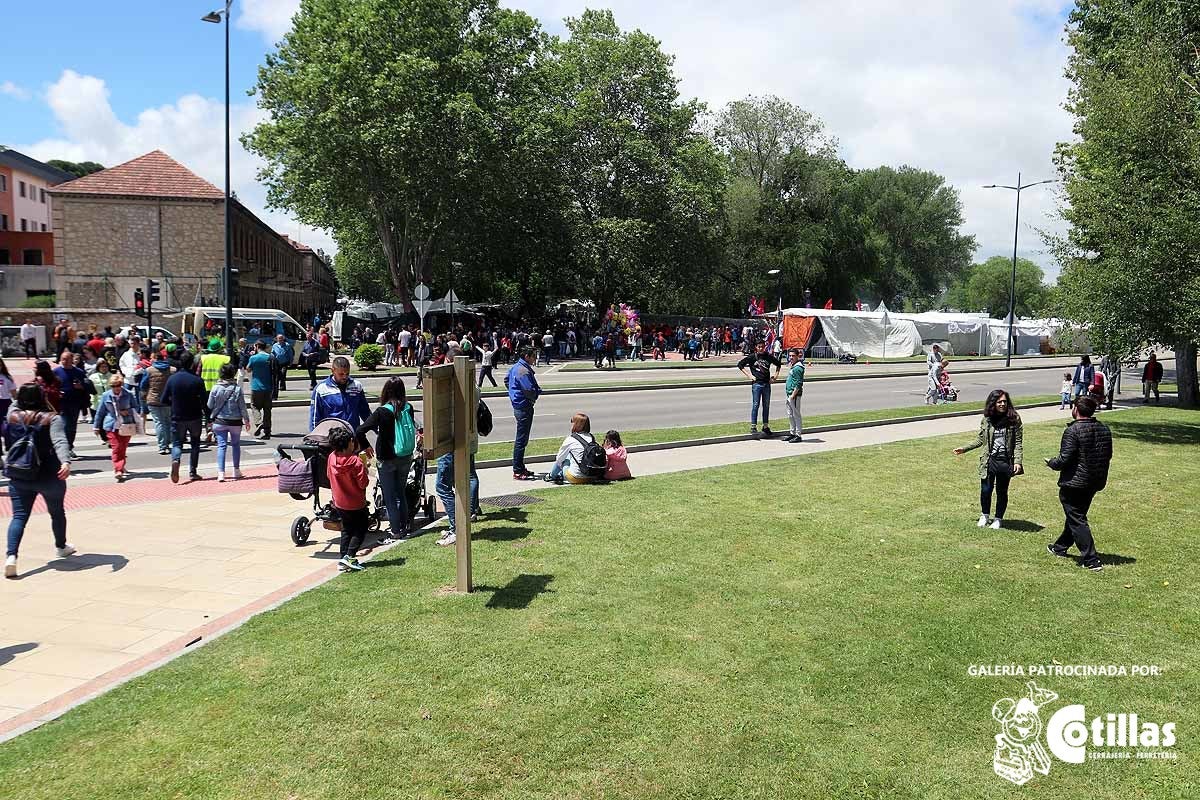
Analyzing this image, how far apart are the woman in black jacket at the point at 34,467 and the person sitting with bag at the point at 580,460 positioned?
19.6 ft

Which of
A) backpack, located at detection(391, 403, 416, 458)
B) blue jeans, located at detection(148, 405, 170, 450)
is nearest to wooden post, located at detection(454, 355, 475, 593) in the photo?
backpack, located at detection(391, 403, 416, 458)

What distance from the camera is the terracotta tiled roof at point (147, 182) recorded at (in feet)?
140

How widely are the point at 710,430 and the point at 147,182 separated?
38.7 meters

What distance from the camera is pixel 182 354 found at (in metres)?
12.1

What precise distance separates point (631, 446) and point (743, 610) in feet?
28.1

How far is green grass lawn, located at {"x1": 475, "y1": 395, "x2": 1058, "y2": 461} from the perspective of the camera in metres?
14.4

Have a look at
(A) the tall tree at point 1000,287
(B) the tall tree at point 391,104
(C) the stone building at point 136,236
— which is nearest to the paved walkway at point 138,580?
(B) the tall tree at point 391,104

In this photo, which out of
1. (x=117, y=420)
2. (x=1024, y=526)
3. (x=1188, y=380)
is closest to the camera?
(x=1024, y=526)

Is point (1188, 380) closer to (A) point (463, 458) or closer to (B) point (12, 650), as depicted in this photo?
(A) point (463, 458)

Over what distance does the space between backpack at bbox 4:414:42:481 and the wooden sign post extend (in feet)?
12.9

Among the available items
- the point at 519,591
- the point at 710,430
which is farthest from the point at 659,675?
the point at 710,430

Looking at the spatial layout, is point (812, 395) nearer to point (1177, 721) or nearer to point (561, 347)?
point (561, 347)

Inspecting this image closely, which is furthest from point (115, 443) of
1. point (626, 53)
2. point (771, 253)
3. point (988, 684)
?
point (771, 253)

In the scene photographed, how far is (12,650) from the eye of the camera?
5980 millimetres
